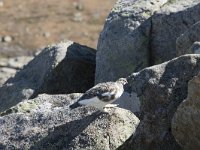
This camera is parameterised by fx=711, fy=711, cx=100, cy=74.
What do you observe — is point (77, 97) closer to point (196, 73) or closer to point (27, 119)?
point (27, 119)

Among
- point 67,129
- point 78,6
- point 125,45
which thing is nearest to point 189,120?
point 67,129

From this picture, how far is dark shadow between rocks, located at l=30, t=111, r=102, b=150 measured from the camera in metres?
8.72

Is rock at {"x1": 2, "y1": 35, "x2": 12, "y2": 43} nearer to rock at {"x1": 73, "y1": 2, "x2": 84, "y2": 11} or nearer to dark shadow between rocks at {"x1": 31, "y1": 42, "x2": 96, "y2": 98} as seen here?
rock at {"x1": 73, "y1": 2, "x2": 84, "y2": 11}

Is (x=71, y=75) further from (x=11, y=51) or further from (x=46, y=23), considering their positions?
(x=46, y=23)

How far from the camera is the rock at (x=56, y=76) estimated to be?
1290cm

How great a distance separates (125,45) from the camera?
12.7 m

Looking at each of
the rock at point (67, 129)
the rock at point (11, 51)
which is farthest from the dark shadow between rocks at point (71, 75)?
the rock at point (11, 51)

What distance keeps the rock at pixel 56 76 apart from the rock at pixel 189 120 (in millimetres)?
4480

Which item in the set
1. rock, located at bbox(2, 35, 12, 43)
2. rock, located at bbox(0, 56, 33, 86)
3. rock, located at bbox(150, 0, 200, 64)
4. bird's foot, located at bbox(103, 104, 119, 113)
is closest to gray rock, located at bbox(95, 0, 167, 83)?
rock, located at bbox(150, 0, 200, 64)

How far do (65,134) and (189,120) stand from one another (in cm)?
154

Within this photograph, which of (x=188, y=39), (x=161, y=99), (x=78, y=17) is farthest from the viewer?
(x=78, y=17)

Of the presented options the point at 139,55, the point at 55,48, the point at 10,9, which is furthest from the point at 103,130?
the point at 10,9

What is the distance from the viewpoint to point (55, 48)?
13719 millimetres

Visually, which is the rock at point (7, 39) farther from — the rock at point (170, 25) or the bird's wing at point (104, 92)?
the bird's wing at point (104, 92)
